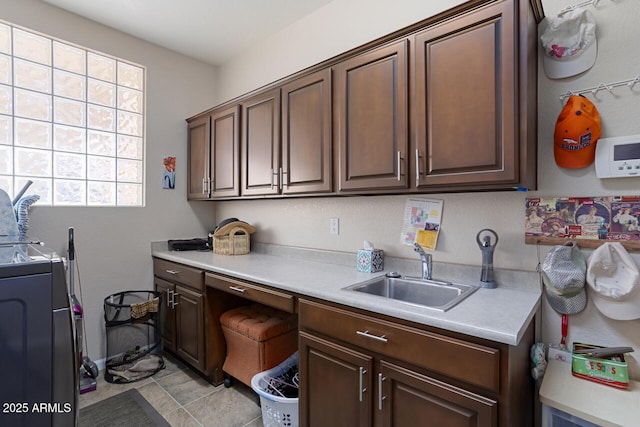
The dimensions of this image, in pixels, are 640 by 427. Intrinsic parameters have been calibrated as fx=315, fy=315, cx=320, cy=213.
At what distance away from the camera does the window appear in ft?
7.45

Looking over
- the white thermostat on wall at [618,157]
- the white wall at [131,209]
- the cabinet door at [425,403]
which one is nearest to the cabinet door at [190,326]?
the white wall at [131,209]

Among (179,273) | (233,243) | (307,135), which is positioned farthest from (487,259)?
(179,273)

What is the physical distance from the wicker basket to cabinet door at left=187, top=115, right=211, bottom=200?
1.54 ft

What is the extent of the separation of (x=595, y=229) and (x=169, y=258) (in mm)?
2776

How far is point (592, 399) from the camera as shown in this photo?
110 cm

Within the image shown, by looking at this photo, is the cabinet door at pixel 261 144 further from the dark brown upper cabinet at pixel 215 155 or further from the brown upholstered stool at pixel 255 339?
the brown upholstered stool at pixel 255 339

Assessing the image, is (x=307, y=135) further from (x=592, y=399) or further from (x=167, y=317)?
(x=167, y=317)

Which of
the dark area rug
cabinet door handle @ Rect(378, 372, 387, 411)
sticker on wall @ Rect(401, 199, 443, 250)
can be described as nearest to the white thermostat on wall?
sticker on wall @ Rect(401, 199, 443, 250)

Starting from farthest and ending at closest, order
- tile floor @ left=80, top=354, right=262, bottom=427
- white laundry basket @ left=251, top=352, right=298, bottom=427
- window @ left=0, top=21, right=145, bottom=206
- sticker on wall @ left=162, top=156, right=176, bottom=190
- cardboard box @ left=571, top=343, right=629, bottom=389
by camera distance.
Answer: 1. sticker on wall @ left=162, top=156, right=176, bottom=190
2. window @ left=0, top=21, right=145, bottom=206
3. tile floor @ left=80, top=354, right=262, bottom=427
4. white laundry basket @ left=251, top=352, right=298, bottom=427
5. cardboard box @ left=571, top=343, right=629, bottom=389

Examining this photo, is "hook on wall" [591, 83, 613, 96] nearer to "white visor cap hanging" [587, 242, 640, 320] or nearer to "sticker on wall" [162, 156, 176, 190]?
"white visor cap hanging" [587, 242, 640, 320]

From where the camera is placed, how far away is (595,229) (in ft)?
4.47

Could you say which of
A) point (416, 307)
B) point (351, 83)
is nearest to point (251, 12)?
point (351, 83)

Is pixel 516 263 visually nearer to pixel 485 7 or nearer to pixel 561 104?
pixel 561 104

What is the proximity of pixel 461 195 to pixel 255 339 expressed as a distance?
153 centimetres
